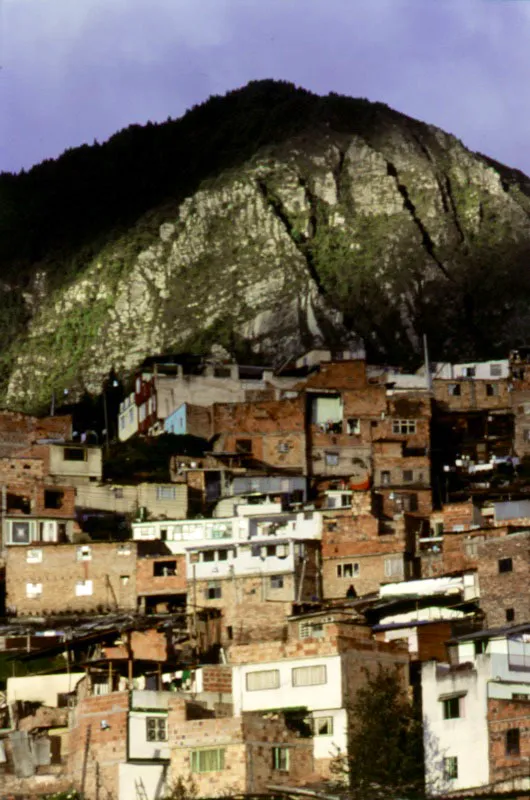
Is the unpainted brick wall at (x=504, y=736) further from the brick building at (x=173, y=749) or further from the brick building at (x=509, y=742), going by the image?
the brick building at (x=173, y=749)

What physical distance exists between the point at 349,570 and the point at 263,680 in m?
19.1

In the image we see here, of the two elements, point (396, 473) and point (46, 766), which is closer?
point (46, 766)

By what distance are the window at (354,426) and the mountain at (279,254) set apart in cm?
3506

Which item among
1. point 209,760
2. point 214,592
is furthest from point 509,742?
point 214,592

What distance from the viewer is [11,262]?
184500 millimetres

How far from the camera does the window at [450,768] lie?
51.1 metres

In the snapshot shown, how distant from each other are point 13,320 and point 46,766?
117 meters

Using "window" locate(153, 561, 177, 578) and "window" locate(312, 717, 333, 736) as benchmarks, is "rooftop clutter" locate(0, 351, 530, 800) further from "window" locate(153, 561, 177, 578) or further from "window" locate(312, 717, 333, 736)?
"window" locate(153, 561, 177, 578)

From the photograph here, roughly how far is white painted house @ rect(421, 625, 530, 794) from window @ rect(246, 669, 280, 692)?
5250 millimetres

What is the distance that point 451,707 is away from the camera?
172ft

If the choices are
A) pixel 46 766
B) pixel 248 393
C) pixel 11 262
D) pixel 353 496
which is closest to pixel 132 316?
pixel 11 262

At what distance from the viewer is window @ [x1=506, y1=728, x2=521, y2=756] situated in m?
51.0

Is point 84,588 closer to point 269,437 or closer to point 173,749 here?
point 269,437

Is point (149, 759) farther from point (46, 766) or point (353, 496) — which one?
point (353, 496)
